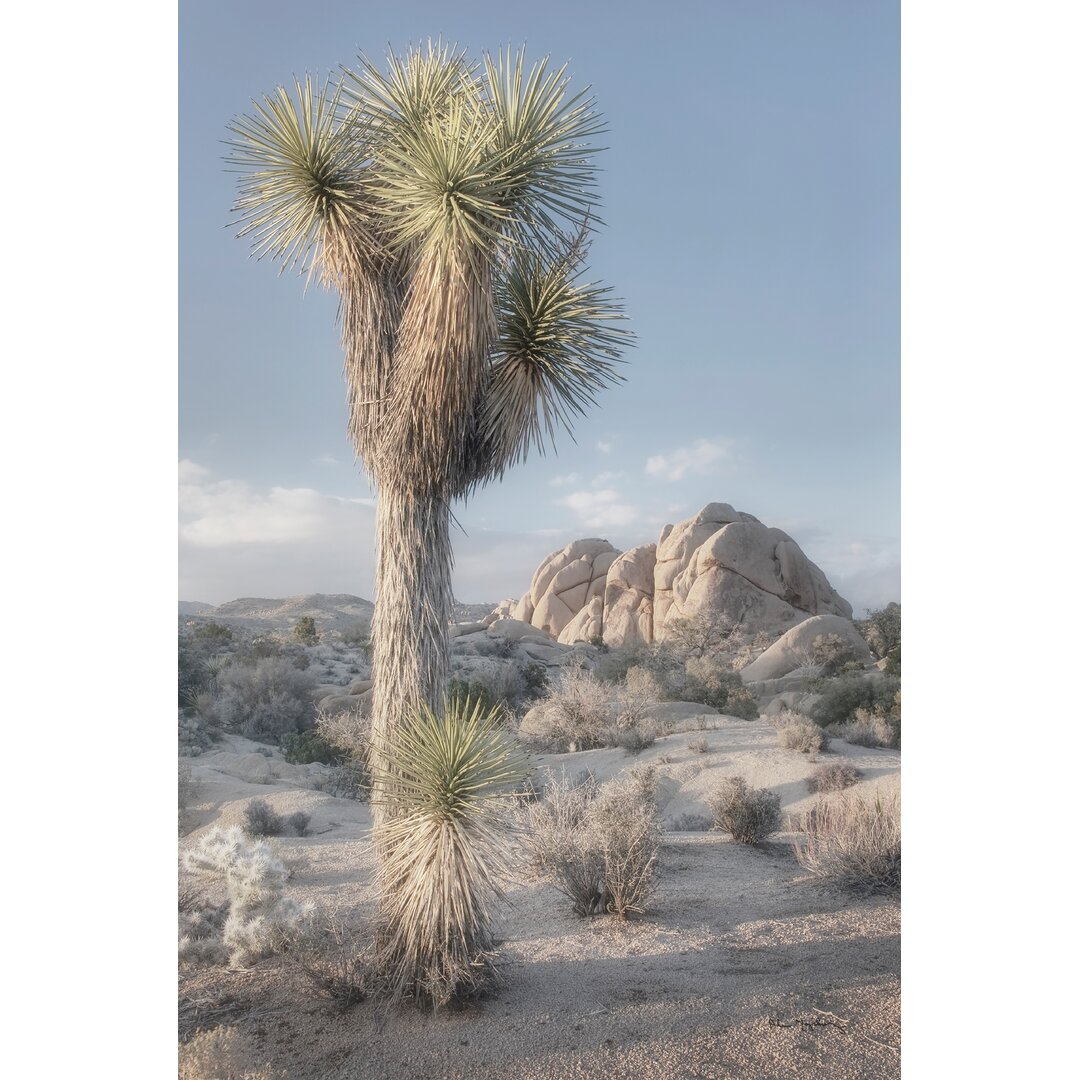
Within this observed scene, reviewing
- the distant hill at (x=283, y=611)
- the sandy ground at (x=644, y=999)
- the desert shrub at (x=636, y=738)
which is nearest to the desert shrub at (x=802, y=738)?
the desert shrub at (x=636, y=738)

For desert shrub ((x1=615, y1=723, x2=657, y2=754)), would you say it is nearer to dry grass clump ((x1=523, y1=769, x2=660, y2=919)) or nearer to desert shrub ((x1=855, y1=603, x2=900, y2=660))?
dry grass clump ((x1=523, y1=769, x2=660, y2=919))

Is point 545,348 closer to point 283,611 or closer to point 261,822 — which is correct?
point 261,822

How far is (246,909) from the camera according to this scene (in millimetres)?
5461

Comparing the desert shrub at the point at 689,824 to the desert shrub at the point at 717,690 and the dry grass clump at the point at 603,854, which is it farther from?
the desert shrub at the point at 717,690

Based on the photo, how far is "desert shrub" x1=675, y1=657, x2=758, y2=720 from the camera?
1735 cm

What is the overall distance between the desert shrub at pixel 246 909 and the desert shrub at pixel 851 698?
1178cm

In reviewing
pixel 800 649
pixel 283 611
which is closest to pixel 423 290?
pixel 800 649

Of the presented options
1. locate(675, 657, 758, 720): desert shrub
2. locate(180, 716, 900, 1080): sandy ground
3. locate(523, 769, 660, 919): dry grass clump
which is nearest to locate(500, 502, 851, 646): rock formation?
locate(675, 657, 758, 720): desert shrub

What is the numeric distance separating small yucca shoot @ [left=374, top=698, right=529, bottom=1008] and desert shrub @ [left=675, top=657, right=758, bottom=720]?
13145 mm

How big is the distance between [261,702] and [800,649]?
13.2 metres

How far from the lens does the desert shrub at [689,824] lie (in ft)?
32.8
